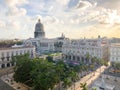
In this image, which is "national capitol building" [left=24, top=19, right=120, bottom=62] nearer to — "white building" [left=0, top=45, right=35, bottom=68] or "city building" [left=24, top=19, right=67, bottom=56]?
"city building" [left=24, top=19, right=67, bottom=56]

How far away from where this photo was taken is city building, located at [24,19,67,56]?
123 m

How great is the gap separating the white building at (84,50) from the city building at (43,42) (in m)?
24.4

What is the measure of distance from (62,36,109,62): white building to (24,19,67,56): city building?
24.4m

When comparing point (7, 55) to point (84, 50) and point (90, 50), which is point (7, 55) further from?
point (90, 50)

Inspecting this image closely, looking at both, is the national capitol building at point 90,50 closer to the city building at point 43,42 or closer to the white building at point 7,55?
the city building at point 43,42

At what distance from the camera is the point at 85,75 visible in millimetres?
53562

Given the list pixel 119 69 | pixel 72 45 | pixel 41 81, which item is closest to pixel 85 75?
pixel 119 69

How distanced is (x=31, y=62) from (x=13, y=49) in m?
35.8

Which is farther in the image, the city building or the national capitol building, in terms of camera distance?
the city building

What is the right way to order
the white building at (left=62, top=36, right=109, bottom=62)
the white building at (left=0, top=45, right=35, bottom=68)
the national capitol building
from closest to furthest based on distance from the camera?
the national capitol building, the white building at (left=0, top=45, right=35, bottom=68), the white building at (left=62, top=36, right=109, bottom=62)

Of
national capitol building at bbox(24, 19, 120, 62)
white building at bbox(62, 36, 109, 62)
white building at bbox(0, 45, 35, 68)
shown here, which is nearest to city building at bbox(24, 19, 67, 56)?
white building at bbox(62, 36, 109, 62)

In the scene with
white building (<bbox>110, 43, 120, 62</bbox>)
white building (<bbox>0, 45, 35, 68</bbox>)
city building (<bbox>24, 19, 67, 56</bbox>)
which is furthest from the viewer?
city building (<bbox>24, 19, 67, 56</bbox>)

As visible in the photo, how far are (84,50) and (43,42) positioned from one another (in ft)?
195

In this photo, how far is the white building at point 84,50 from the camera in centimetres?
7594
